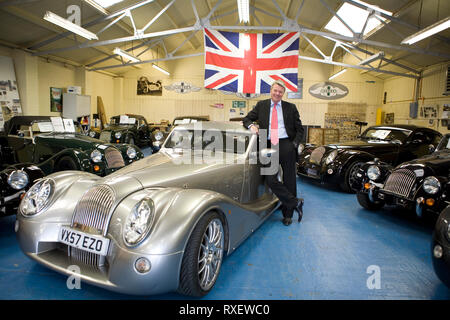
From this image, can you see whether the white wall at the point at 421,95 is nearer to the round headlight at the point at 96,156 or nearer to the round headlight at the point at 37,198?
the round headlight at the point at 96,156

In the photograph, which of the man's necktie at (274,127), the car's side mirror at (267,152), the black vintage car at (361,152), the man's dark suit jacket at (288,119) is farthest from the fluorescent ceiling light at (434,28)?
the car's side mirror at (267,152)

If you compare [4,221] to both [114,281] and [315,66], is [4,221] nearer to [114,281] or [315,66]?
[114,281]

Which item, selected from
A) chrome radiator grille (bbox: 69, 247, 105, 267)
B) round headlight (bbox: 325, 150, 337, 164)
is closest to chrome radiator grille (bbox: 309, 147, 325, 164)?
round headlight (bbox: 325, 150, 337, 164)

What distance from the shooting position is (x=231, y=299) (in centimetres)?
188

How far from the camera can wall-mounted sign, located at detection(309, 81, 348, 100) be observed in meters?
15.3

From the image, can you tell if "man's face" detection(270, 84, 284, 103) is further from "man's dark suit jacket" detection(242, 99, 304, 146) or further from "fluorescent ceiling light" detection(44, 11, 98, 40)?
"fluorescent ceiling light" detection(44, 11, 98, 40)

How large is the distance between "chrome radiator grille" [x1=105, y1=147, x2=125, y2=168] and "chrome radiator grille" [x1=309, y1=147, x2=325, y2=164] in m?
3.70

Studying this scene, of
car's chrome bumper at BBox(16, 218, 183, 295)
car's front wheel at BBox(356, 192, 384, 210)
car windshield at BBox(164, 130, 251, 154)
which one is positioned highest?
car windshield at BBox(164, 130, 251, 154)

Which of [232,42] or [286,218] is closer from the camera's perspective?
A: [286,218]

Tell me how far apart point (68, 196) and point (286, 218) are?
7.97ft

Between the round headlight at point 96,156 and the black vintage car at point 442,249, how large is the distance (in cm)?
441

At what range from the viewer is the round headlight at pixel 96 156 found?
175 inches

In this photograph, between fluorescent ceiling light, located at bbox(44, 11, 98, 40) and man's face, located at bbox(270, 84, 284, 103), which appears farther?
fluorescent ceiling light, located at bbox(44, 11, 98, 40)
